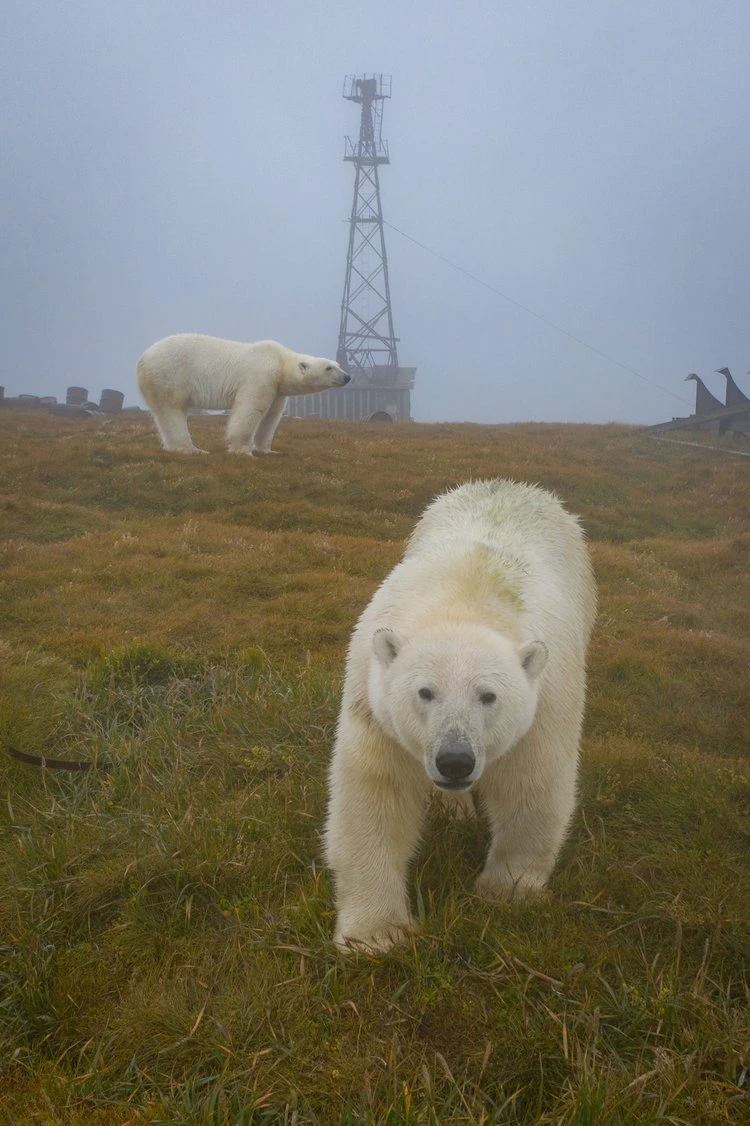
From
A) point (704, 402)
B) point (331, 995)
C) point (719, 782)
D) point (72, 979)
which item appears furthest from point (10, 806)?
point (704, 402)

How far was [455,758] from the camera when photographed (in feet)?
7.67

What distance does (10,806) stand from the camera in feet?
11.0

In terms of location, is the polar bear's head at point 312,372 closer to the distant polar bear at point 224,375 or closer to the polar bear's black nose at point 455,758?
the distant polar bear at point 224,375

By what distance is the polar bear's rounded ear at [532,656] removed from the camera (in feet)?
8.73

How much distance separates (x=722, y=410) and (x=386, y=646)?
1.82 m

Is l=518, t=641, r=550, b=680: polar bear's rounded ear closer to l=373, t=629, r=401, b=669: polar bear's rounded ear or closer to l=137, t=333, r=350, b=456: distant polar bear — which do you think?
l=373, t=629, r=401, b=669: polar bear's rounded ear

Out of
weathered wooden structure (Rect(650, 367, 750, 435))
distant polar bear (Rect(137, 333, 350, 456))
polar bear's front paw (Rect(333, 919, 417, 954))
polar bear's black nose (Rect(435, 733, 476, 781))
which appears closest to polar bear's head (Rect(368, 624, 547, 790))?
polar bear's black nose (Rect(435, 733, 476, 781))

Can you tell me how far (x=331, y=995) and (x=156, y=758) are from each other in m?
1.51

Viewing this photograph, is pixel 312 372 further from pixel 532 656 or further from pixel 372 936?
pixel 372 936

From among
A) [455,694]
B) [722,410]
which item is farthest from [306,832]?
[722,410]

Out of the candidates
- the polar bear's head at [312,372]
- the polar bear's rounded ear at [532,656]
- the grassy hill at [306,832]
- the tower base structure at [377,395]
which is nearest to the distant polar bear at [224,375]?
the polar bear's head at [312,372]

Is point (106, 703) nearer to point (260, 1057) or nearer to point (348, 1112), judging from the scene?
point (260, 1057)

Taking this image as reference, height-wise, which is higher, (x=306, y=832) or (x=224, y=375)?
(x=224, y=375)

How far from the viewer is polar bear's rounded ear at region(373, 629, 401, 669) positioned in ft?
8.73
